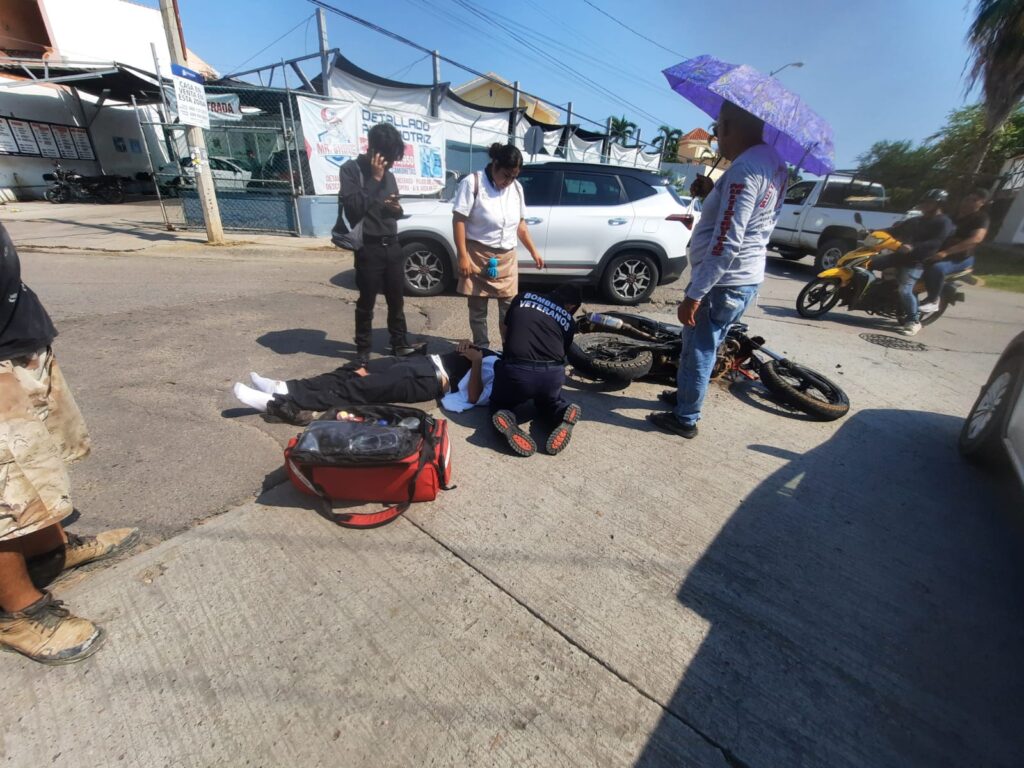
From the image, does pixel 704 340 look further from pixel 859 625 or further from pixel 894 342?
pixel 894 342

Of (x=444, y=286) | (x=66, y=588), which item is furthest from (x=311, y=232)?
(x=66, y=588)

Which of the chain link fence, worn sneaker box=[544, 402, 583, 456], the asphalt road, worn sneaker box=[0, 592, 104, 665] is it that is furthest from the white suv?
the chain link fence

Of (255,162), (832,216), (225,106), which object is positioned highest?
(225,106)

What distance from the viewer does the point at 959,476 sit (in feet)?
10.0

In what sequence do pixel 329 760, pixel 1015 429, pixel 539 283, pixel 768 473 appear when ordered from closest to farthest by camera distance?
pixel 329 760 → pixel 1015 429 → pixel 768 473 → pixel 539 283

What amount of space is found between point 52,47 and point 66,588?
90.8ft

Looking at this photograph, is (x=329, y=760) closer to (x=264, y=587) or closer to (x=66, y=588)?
(x=264, y=587)

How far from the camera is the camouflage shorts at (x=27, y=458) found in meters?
1.45

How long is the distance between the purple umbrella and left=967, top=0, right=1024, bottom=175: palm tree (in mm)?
17049

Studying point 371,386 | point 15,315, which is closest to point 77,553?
point 15,315

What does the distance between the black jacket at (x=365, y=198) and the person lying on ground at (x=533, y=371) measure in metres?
1.43

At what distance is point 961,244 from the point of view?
239 inches

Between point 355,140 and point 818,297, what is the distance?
934 cm

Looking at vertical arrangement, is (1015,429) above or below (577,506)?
above
